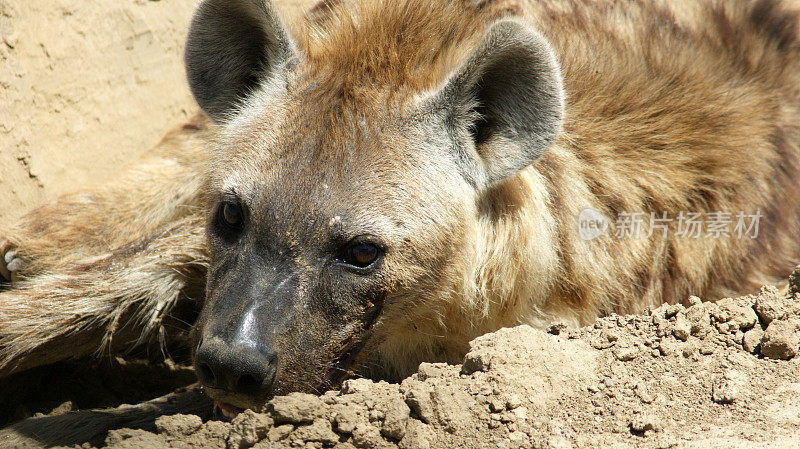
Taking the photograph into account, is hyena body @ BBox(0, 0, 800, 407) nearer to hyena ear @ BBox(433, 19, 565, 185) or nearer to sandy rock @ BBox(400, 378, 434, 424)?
hyena ear @ BBox(433, 19, 565, 185)

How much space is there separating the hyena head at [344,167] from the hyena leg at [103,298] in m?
0.67

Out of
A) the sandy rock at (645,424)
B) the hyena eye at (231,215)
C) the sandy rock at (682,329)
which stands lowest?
the sandy rock at (645,424)

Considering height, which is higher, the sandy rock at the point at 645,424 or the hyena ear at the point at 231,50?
the hyena ear at the point at 231,50

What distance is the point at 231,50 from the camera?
2752mm

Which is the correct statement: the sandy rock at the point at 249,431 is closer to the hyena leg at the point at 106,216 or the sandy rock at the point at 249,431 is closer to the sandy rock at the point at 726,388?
the sandy rock at the point at 726,388

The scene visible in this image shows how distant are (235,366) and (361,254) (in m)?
0.48

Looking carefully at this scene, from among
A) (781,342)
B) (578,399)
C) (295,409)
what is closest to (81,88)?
(295,409)

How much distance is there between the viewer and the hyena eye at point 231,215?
2.44 metres

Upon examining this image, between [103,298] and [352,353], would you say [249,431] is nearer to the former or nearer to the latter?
[352,353]

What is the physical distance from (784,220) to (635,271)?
639mm

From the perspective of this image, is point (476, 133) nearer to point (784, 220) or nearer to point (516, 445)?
point (516, 445)

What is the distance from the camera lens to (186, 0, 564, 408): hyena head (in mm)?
2275

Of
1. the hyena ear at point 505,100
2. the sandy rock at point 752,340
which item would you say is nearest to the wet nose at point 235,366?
the hyena ear at point 505,100

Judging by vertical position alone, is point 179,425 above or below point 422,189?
below
